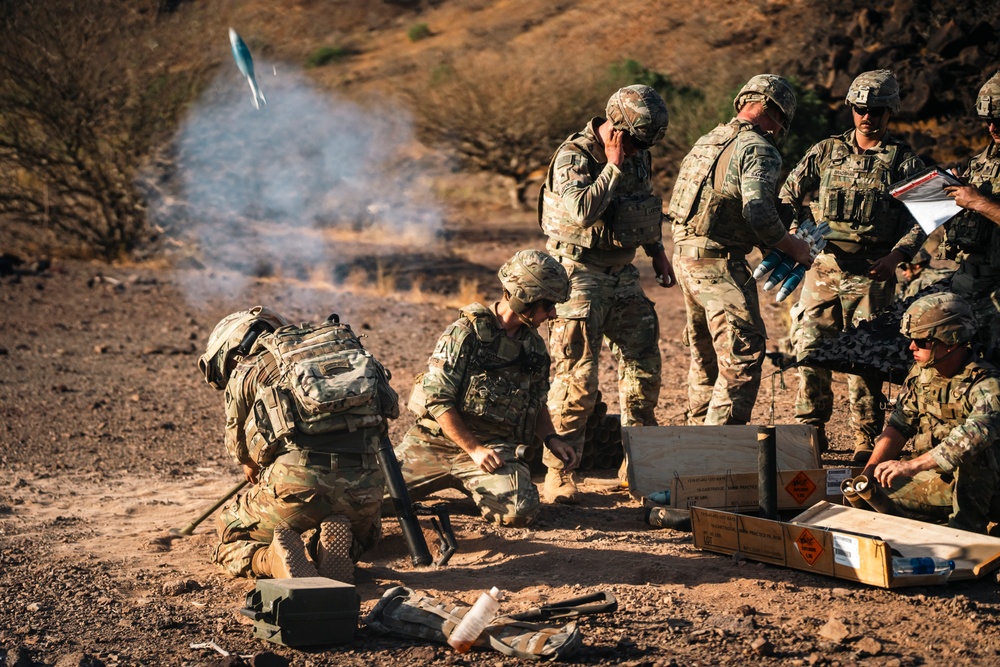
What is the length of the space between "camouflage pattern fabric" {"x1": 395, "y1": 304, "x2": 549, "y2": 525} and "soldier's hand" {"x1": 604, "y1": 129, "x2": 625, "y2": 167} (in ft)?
3.61

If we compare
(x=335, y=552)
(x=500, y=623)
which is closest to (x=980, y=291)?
(x=500, y=623)

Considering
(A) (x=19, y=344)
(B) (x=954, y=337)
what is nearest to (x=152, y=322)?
(A) (x=19, y=344)

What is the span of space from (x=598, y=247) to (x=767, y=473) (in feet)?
6.09

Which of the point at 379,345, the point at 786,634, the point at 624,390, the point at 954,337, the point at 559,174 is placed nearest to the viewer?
the point at 786,634

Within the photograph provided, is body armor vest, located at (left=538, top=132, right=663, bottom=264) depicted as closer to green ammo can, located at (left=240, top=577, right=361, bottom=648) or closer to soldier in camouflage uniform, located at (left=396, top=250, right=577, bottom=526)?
soldier in camouflage uniform, located at (left=396, top=250, right=577, bottom=526)

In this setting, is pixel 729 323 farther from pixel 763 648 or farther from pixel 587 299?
pixel 763 648

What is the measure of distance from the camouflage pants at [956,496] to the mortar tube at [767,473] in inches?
28.0

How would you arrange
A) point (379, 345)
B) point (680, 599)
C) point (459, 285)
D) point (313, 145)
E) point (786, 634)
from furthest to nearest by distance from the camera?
1. point (313, 145)
2. point (459, 285)
3. point (379, 345)
4. point (680, 599)
5. point (786, 634)

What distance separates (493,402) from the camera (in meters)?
6.18

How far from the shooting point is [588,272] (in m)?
6.82

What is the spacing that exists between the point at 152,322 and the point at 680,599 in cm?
986

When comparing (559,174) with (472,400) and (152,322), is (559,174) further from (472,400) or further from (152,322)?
(152,322)

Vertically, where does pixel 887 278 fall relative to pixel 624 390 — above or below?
above

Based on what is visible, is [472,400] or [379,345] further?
[379,345]
